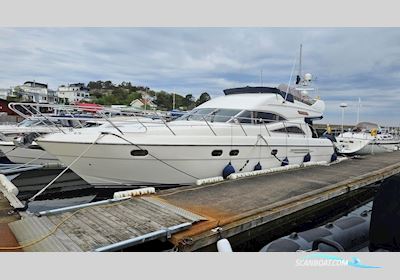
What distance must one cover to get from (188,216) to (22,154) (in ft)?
30.9

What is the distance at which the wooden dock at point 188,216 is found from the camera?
377 centimetres

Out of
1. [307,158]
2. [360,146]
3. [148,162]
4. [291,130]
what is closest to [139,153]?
[148,162]

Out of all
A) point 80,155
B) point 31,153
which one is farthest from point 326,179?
point 31,153

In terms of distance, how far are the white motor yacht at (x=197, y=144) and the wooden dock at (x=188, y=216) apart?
944 mm

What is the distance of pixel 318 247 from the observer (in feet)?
12.0

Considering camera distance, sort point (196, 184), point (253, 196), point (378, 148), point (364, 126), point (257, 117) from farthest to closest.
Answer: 1. point (364, 126)
2. point (378, 148)
3. point (257, 117)
4. point (196, 184)
5. point (253, 196)

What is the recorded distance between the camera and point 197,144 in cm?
723

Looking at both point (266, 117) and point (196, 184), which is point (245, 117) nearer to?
point (266, 117)

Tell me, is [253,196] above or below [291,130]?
below

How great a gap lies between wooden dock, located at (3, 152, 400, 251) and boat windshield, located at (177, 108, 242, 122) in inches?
82.8

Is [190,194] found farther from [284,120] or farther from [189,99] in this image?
[189,99]

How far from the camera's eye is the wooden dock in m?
3.77
